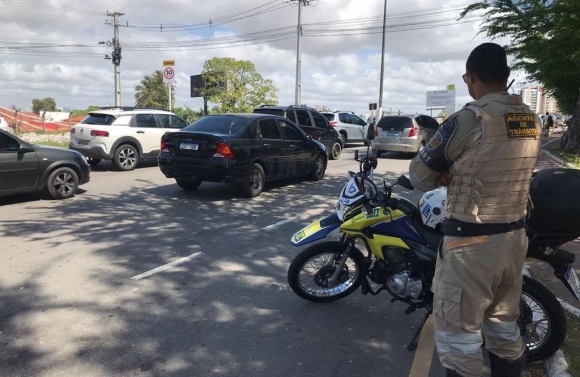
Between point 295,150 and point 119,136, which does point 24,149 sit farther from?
point 295,150

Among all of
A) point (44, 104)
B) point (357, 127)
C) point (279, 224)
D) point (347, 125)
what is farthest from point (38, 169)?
point (44, 104)

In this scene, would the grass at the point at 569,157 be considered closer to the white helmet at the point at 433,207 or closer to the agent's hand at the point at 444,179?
the white helmet at the point at 433,207

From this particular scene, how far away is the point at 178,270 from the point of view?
199 inches

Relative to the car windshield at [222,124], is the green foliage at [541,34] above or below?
above

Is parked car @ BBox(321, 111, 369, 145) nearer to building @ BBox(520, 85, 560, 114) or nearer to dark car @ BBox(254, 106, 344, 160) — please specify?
dark car @ BBox(254, 106, 344, 160)

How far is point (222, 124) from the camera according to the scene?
357 inches

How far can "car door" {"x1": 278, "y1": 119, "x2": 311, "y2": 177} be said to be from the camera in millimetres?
9977

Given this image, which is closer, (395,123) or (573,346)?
(573,346)

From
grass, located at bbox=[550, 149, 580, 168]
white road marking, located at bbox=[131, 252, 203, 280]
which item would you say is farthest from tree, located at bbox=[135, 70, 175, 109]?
white road marking, located at bbox=[131, 252, 203, 280]

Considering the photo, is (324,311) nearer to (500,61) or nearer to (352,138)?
(500,61)

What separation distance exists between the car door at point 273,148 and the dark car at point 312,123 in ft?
17.9

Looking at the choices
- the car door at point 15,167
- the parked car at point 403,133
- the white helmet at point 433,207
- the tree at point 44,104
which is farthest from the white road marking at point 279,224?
the tree at point 44,104

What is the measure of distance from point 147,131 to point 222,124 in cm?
494

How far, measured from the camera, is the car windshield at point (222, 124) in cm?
889
